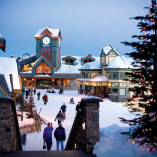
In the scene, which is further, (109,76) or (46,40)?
(46,40)

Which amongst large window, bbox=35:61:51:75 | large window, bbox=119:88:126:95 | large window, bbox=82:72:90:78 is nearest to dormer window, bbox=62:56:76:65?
large window, bbox=35:61:51:75

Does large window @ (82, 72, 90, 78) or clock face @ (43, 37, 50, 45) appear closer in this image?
large window @ (82, 72, 90, 78)

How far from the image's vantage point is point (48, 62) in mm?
47312

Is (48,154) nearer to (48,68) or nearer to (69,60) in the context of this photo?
(48,68)

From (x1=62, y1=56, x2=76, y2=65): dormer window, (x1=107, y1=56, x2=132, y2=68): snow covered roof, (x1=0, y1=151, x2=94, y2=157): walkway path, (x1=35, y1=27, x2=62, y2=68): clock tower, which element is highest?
(x1=35, y1=27, x2=62, y2=68): clock tower

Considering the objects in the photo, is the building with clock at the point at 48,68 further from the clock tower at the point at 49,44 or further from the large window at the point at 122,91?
the large window at the point at 122,91

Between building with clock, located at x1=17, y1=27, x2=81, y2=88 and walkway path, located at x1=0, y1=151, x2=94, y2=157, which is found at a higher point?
building with clock, located at x1=17, y1=27, x2=81, y2=88

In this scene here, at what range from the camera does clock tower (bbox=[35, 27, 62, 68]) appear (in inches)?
1929

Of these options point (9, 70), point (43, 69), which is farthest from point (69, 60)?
point (9, 70)

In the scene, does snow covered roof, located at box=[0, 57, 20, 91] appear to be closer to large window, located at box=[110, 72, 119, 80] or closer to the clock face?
large window, located at box=[110, 72, 119, 80]

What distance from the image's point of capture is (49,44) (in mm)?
49219

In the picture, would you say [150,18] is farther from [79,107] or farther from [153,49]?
[79,107]

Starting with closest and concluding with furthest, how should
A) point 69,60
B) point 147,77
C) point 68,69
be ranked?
point 147,77 → point 68,69 → point 69,60

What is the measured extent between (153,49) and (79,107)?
3.23 meters
